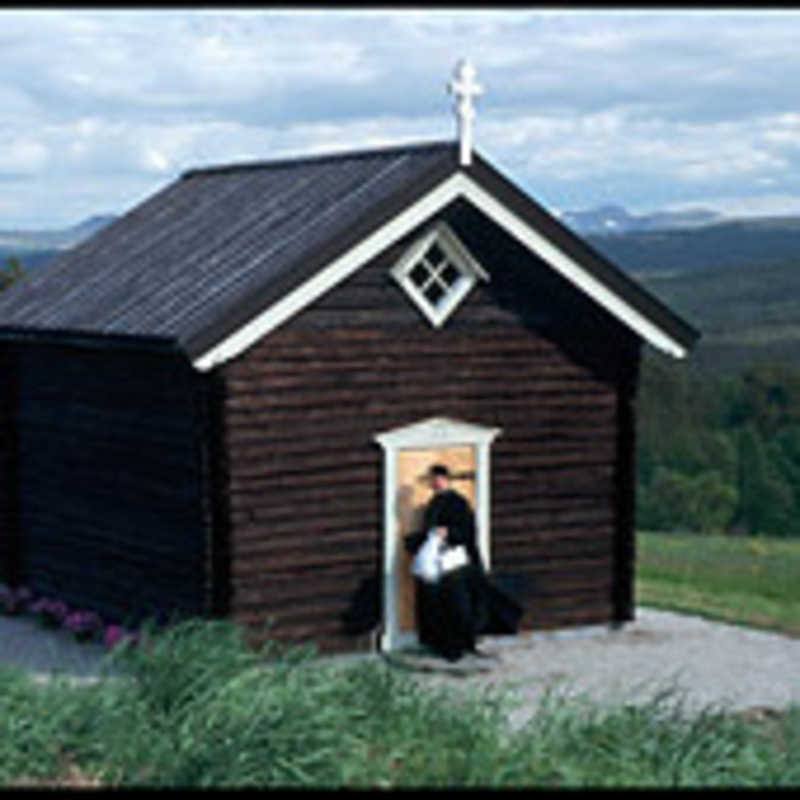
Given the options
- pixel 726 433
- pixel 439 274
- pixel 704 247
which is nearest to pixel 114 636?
pixel 439 274

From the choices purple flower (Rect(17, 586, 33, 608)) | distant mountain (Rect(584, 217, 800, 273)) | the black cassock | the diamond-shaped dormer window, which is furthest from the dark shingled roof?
distant mountain (Rect(584, 217, 800, 273))

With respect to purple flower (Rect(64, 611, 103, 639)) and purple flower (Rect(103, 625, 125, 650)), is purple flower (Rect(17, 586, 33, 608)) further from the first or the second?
purple flower (Rect(103, 625, 125, 650))

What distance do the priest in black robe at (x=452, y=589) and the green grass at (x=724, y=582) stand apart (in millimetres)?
3848

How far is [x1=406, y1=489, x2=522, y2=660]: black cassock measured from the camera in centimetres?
1631

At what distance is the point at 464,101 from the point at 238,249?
2589mm

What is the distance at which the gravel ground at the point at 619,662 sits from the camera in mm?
15422

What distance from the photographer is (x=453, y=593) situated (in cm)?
1628

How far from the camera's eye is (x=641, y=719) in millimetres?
11422

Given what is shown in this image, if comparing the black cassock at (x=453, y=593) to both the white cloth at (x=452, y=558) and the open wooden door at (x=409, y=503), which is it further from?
the open wooden door at (x=409, y=503)

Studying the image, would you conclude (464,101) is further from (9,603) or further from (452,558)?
(9,603)

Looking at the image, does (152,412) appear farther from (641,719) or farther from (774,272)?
(774,272)

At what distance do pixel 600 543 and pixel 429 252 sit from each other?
3.51 metres

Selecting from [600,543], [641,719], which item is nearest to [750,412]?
[600,543]

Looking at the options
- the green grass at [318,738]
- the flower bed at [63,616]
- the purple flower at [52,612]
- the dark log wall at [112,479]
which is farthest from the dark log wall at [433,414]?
the green grass at [318,738]
